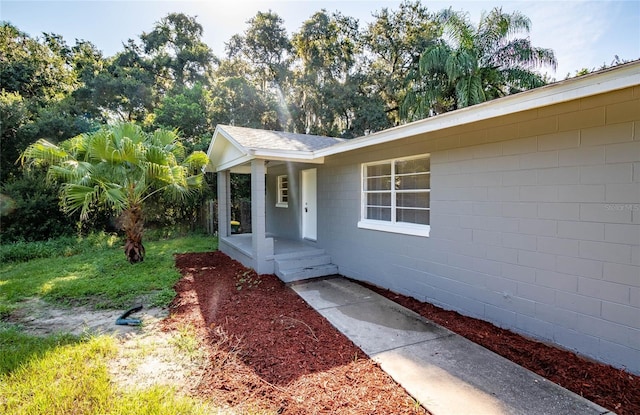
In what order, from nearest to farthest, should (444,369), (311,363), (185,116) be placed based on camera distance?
(444,369) < (311,363) < (185,116)

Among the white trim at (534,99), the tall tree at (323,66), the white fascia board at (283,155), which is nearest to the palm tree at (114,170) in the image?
the white fascia board at (283,155)

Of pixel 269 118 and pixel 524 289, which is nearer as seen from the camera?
pixel 524 289

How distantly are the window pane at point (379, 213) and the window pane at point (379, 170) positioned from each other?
69 cm

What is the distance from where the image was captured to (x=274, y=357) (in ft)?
11.7

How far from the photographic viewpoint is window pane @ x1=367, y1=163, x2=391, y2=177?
615 cm

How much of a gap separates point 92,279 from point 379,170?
252 inches

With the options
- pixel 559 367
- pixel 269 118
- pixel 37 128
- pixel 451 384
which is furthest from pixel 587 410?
pixel 269 118

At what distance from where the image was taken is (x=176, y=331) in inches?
168

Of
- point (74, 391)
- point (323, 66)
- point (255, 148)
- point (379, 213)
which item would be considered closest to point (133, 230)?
point (255, 148)

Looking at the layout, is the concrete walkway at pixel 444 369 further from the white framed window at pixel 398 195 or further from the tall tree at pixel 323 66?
the tall tree at pixel 323 66

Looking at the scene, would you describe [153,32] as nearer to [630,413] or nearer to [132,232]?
[132,232]

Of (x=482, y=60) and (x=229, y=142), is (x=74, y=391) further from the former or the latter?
(x=482, y=60)

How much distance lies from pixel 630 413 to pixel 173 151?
9076mm

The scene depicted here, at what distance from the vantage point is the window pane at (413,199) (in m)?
5.38
